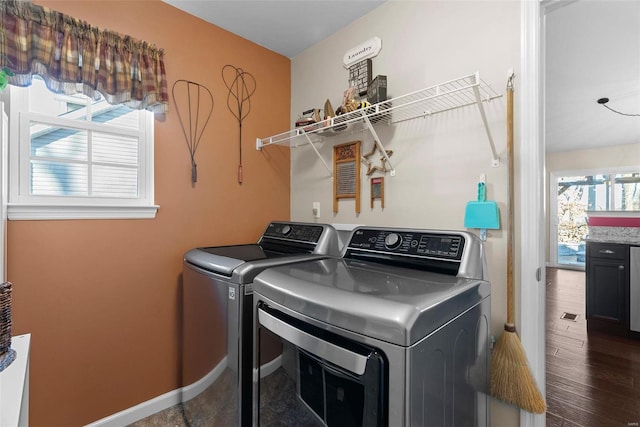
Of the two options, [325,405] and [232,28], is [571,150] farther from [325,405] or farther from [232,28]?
[325,405]

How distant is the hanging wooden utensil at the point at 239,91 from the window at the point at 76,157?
1.83ft

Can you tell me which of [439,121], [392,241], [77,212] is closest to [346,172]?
[439,121]

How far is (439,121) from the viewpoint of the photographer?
5.12 ft

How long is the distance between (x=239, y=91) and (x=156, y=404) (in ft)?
6.79

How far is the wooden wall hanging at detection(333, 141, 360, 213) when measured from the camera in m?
1.93

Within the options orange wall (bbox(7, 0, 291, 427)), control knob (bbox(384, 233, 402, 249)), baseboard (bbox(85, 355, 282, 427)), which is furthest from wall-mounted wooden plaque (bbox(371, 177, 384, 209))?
baseboard (bbox(85, 355, 282, 427))

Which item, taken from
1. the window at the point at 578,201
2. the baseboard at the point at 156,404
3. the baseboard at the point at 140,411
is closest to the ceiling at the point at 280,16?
the baseboard at the point at 156,404

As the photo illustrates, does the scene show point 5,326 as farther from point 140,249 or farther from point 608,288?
point 608,288

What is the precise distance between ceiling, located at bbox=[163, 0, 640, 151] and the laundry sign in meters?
0.20

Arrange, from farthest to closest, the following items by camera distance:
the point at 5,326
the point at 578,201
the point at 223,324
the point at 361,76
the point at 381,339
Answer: the point at 578,201 → the point at 361,76 → the point at 223,324 → the point at 5,326 → the point at 381,339

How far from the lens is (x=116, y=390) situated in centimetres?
168

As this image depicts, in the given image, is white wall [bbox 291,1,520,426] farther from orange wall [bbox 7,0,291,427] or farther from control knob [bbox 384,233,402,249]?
orange wall [bbox 7,0,291,427]

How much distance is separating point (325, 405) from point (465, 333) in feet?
1.61

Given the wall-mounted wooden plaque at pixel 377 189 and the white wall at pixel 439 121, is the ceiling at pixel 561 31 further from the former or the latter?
the wall-mounted wooden plaque at pixel 377 189
